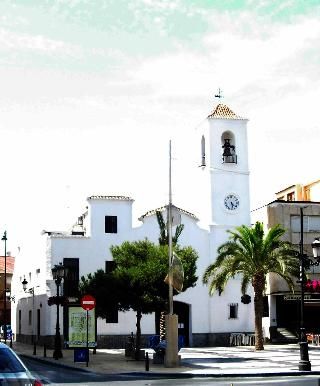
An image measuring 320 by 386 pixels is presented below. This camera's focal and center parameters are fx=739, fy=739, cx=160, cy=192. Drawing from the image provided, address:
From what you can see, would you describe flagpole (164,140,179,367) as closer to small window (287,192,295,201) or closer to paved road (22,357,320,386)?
paved road (22,357,320,386)

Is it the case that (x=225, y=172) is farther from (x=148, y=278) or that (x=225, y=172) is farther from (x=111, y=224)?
(x=148, y=278)

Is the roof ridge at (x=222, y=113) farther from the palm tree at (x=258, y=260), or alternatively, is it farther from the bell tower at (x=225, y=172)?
the palm tree at (x=258, y=260)

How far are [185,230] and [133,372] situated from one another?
24.6 m

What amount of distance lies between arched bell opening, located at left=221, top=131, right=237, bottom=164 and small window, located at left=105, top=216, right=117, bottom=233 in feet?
28.4

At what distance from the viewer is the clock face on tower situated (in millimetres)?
51656

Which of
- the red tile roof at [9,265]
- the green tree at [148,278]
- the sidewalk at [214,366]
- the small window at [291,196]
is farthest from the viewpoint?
the red tile roof at [9,265]

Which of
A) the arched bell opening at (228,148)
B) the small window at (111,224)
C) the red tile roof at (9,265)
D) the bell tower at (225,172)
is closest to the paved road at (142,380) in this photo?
the small window at (111,224)

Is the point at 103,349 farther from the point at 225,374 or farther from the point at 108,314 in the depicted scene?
the point at 225,374

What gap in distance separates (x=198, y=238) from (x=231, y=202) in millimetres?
3427

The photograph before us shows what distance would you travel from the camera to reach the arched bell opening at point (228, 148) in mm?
51203

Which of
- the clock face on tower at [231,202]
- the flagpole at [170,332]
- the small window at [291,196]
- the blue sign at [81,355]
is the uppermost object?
the small window at [291,196]

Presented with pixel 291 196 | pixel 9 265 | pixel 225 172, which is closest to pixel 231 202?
pixel 225 172

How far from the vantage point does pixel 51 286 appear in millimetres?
50594

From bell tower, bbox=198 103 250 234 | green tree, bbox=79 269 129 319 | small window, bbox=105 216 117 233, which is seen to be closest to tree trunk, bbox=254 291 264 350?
green tree, bbox=79 269 129 319
